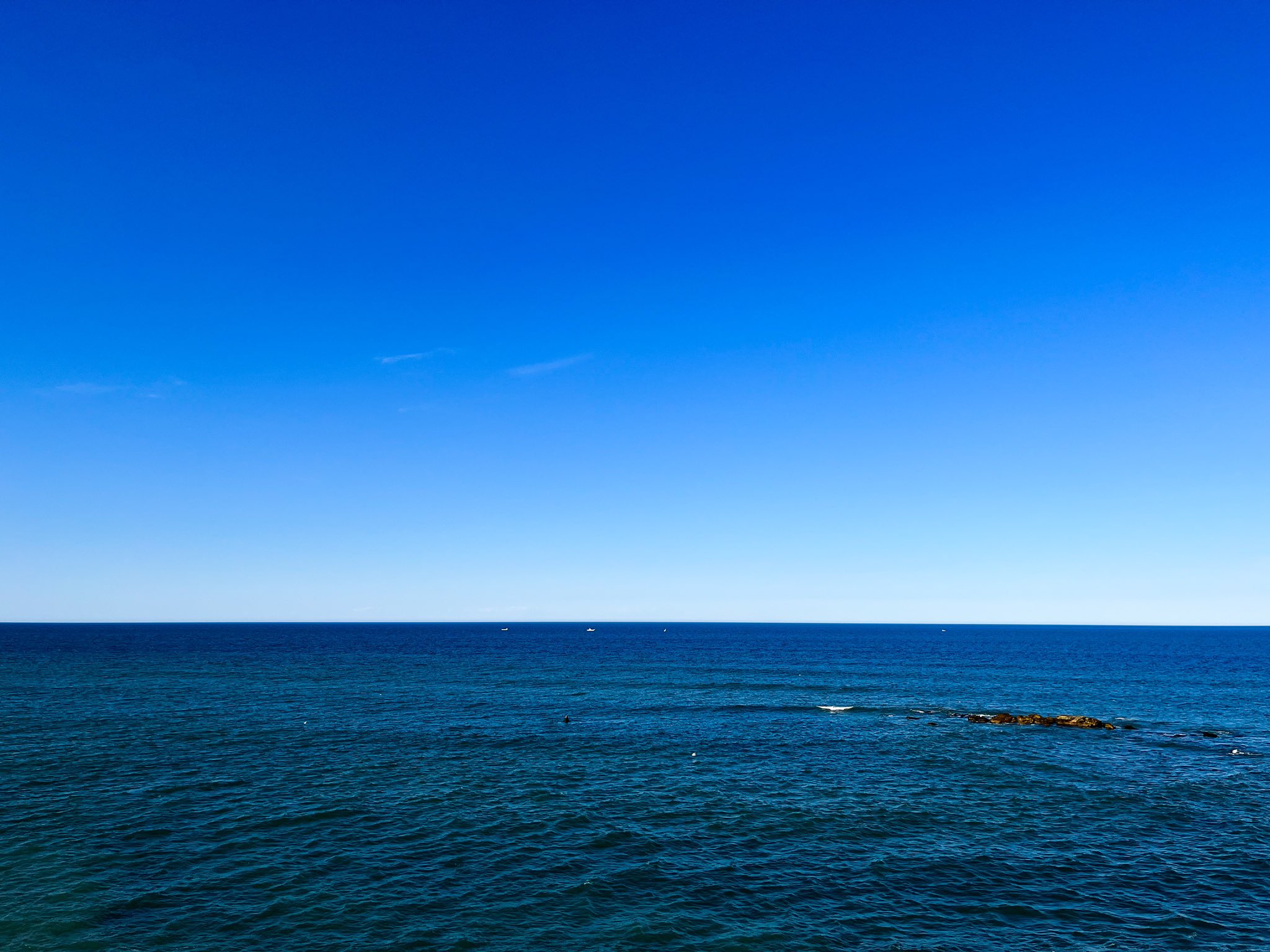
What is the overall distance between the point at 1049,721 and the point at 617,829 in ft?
218

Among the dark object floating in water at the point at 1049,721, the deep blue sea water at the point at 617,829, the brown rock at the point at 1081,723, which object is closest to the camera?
the deep blue sea water at the point at 617,829

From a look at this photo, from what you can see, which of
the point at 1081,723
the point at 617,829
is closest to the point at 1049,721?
the point at 1081,723

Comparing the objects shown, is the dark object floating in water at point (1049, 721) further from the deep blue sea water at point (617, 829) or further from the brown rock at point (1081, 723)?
the deep blue sea water at point (617, 829)

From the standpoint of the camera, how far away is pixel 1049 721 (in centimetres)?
8500

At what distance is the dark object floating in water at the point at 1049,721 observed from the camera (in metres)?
82.8

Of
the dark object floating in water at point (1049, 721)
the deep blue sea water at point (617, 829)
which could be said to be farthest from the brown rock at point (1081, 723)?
the deep blue sea water at point (617, 829)

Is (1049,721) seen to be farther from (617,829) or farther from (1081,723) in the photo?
(617,829)

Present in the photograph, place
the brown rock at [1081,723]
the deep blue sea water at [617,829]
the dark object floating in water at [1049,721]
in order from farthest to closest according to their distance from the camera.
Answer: the dark object floating in water at [1049,721]
the brown rock at [1081,723]
the deep blue sea water at [617,829]

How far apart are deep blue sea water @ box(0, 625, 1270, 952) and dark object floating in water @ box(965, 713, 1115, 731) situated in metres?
3.79

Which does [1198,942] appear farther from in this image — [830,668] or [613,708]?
[830,668]

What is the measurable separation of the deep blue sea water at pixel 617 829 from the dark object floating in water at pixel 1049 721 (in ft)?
12.4

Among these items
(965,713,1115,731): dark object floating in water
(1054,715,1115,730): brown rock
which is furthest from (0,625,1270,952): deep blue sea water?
(1054,715,1115,730): brown rock

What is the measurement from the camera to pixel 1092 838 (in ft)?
146

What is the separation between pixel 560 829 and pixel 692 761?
21957mm
